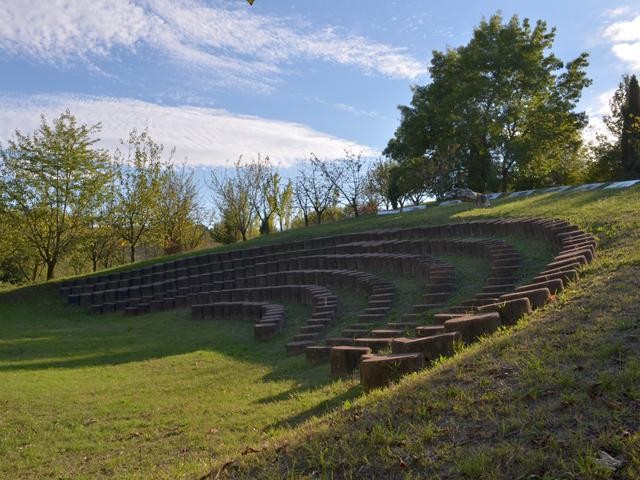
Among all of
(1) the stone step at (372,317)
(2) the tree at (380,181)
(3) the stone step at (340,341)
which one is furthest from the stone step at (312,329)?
(2) the tree at (380,181)

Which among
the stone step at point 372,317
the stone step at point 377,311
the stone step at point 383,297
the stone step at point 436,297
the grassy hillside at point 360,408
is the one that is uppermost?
the stone step at point 383,297

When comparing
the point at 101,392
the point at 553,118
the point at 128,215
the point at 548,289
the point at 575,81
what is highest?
the point at 575,81

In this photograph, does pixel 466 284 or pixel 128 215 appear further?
pixel 128 215

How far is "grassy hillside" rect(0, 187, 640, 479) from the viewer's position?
3332 mm

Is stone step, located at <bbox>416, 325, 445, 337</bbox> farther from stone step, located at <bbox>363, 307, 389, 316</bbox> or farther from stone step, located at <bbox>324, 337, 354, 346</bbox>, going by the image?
stone step, located at <bbox>363, 307, 389, 316</bbox>

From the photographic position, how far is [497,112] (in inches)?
1235

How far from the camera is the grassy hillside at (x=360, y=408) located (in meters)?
3.33

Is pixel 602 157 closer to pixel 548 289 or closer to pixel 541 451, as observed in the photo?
pixel 548 289

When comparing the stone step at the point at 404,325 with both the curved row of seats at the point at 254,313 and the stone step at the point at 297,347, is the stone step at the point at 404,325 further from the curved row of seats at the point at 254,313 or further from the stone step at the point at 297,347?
the curved row of seats at the point at 254,313

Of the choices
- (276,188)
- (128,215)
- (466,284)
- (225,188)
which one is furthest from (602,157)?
(466,284)

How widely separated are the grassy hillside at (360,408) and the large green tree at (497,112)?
69.1 feet

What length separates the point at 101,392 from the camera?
8.11m

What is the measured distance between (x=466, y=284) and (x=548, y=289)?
3.81 metres

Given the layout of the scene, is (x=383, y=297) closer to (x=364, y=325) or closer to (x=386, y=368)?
(x=364, y=325)
